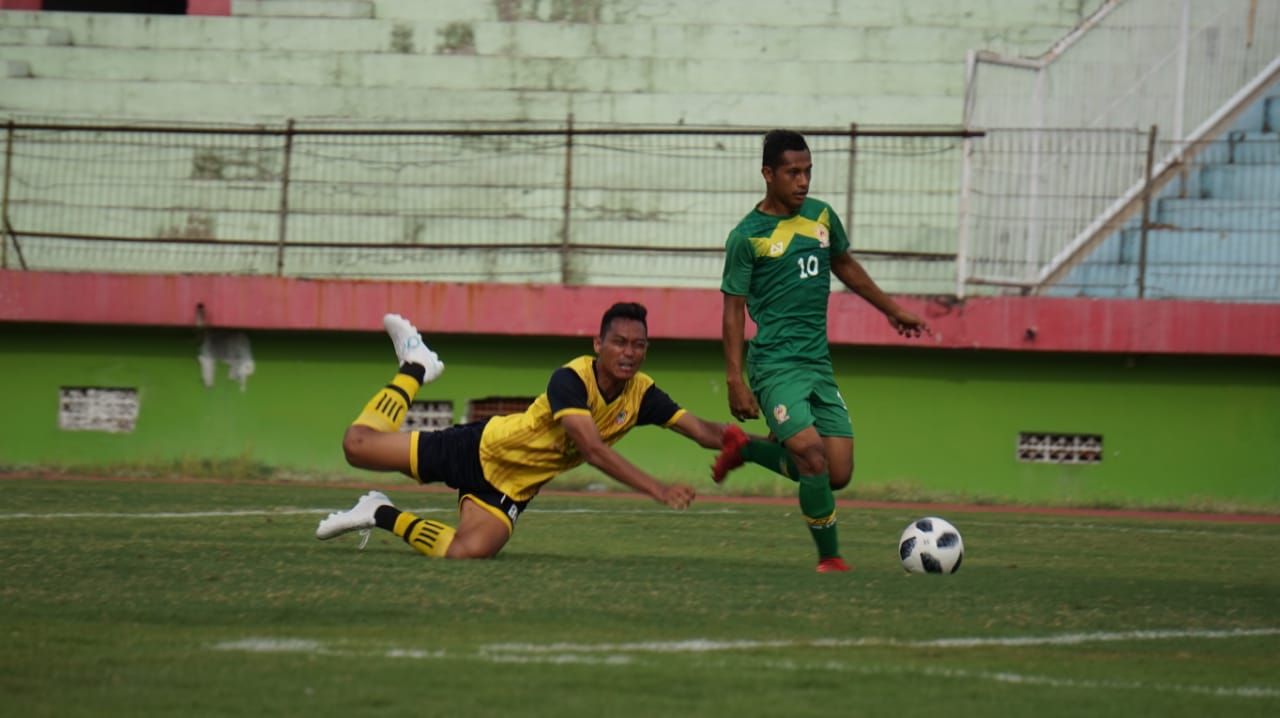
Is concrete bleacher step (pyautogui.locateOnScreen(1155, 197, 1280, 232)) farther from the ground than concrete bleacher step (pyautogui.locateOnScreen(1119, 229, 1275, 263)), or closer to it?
farther from the ground

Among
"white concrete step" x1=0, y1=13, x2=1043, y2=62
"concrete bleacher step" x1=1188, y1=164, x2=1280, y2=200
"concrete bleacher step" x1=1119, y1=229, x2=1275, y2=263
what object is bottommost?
"concrete bleacher step" x1=1119, y1=229, x2=1275, y2=263

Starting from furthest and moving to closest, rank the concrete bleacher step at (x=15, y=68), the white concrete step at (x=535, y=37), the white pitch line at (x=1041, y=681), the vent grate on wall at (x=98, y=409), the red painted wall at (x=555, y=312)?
the concrete bleacher step at (x=15, y=68), the white concrete step at (x=535, y=37), the vent grate on wall at (x=98, y=409), the red painted wall at (x=555, y=312), the white pitch line at (x=1041, y=681)

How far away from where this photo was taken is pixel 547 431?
7492 mm

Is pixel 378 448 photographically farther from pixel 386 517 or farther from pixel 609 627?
pixel 609 627

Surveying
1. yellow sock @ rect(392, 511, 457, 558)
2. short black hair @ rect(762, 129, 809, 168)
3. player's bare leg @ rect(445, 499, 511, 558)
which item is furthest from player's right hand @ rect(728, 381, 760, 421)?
yellow sock @ rect(392, 511, 457, 558)

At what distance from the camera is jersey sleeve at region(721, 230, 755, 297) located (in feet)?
24.3

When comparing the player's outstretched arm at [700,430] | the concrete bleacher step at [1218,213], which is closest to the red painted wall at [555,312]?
the concrete bleacher step at [1218,213]

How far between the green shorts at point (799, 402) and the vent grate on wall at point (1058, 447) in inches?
242

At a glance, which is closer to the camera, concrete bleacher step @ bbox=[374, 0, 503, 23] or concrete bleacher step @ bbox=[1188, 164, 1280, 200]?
concrete bleacher step @ bbox=[1188, 164, 1280, 200]

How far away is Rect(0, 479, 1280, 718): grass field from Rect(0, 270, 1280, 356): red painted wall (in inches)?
164

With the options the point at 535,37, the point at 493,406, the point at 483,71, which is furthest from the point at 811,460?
the point at 535,37

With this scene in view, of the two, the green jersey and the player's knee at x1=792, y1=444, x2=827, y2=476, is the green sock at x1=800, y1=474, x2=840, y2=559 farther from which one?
the green jersey

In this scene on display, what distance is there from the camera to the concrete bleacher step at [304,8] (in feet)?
56.7

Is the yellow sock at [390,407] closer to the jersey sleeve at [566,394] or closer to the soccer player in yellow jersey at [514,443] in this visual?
the soccer player in yellow jersey at [514,443]
